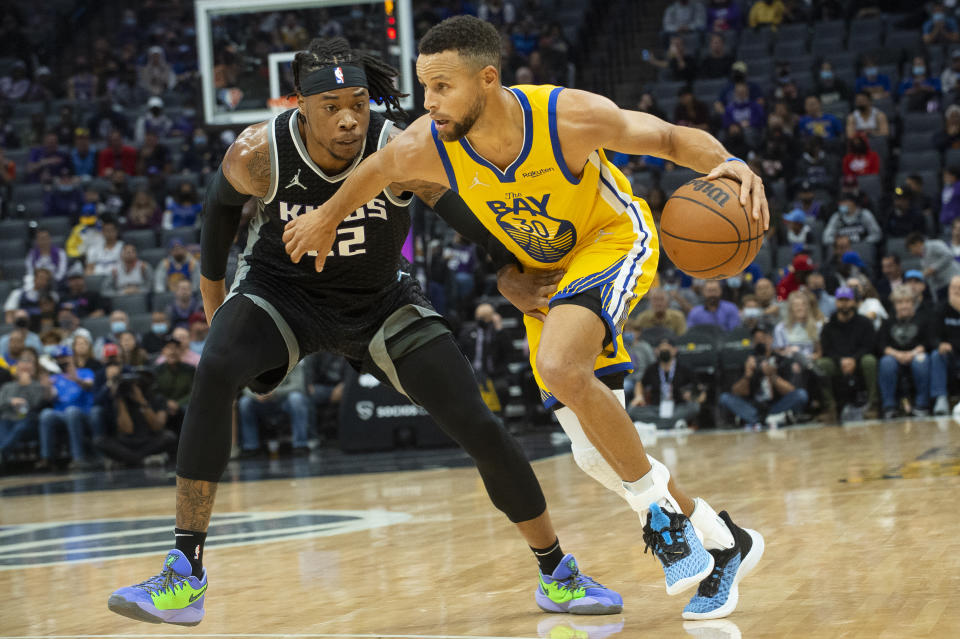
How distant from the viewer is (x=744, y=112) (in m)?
15.0

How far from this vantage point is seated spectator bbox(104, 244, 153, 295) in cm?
1460

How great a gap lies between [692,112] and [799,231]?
97.3 inches

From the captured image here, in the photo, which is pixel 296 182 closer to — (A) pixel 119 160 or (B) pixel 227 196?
(B) pixel 227 196

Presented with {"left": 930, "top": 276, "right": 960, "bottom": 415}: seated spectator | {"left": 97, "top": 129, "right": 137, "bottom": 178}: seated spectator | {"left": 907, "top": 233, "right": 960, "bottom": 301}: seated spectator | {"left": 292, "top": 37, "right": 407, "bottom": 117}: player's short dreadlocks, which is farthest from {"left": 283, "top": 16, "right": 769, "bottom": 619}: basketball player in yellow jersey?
{"left": 97, "top": 129, "right": 137, "bottom": 178}: seated spectator

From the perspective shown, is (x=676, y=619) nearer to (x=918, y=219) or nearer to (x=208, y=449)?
(x=208, y=449)

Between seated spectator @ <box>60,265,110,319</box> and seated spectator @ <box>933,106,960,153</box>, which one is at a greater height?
seated spectator @ <box>933,106,960,153</box>

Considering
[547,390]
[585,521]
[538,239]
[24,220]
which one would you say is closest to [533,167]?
[538,239]

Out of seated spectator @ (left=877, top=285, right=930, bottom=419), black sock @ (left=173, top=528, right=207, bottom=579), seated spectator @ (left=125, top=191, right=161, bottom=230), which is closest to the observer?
black sock @ (left=173, top=528, right=207, bottom=579)

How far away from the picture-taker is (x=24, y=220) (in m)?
16.5

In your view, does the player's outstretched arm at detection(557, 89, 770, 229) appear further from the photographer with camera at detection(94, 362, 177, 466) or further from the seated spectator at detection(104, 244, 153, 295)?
the seated spectator at detection(104, 244, 153, 295)

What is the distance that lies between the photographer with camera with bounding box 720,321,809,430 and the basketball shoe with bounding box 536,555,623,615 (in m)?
7.91

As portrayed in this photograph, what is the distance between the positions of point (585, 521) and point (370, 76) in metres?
2.68

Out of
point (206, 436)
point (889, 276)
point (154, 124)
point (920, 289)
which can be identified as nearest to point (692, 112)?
point (889, 276)

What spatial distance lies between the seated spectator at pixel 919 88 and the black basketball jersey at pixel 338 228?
38.8ft
